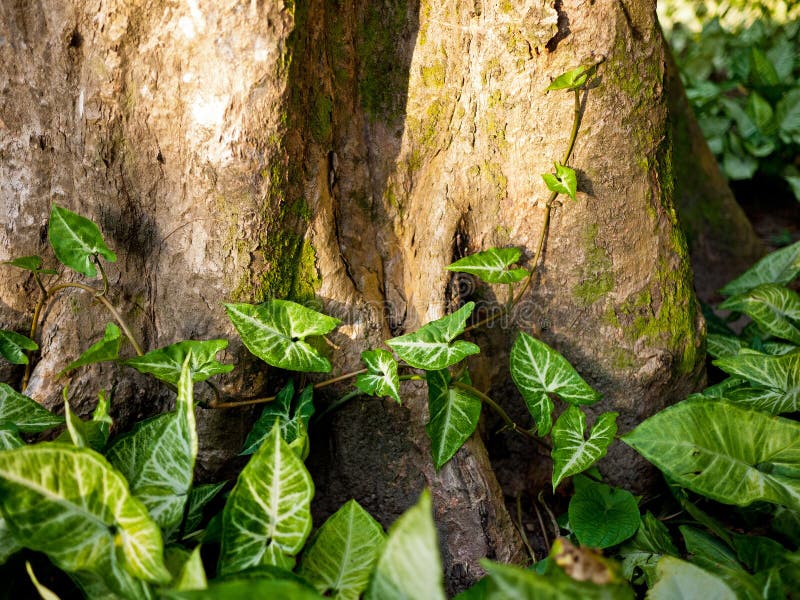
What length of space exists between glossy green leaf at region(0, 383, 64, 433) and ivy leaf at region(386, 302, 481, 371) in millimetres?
750

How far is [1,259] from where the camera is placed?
1.55 metres

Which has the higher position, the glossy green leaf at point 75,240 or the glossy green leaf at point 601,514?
the glossy green leaf at point 75,240

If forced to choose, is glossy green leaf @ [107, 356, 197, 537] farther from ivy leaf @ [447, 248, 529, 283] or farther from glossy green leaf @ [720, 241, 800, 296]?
glossy green leaf @ [720, 241, 800, 296]

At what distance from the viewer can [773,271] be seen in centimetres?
214

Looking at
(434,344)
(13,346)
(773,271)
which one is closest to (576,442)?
(434,344)

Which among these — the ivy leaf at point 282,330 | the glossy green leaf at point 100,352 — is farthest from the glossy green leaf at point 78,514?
the ivy leaf at point 282,330

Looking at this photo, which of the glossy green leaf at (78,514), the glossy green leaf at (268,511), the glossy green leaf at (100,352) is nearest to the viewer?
the glossy green leaf at (78,514)

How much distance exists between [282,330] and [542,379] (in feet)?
2.04

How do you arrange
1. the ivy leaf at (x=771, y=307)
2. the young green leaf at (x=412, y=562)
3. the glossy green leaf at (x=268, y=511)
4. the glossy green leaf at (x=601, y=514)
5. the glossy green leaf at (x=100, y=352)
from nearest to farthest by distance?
the young green leaf at (x=412, y=562), the glossy green leaf at (x=268, y=511), the glossy green leaf at (x=100, y=352), the glossy green leaf at (x=601, y=514), the ivy leaf at (x=771, y=307)

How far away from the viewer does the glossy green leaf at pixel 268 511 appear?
1115 millimetres

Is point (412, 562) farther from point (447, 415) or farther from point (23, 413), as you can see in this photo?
point (23, 413)

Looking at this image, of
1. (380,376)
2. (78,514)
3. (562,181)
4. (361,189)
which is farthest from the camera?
(361,189)

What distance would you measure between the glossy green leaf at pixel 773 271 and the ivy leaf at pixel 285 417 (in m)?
1.48

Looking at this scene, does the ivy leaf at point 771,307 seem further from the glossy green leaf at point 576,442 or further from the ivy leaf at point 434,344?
the ivy leaf at point 434,344
